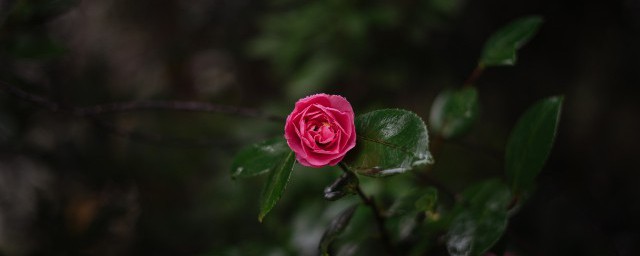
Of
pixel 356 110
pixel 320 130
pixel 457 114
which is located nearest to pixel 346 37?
pixel 356 110

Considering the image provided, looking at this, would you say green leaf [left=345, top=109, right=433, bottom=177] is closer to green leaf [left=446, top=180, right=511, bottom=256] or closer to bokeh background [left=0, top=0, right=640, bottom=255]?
green leaf [left=446, top=180, right=511, bottom=256]

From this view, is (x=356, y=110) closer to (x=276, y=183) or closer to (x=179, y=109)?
(x=179, y=109)

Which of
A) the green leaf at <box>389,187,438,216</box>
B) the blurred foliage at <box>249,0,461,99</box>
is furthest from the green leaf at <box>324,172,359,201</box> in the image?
the blurred foliage at <box>249,0,461,99</box>

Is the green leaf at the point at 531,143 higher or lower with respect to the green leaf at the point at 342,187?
lower

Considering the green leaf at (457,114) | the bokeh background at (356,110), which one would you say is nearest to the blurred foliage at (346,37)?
the bokeh background at (356,110)

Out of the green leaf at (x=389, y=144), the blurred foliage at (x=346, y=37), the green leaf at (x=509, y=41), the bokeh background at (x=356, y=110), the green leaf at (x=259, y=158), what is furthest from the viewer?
the blurred foliage at (x=346, y=37)

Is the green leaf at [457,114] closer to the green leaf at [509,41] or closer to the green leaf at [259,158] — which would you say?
the green leaf at [509,41]
